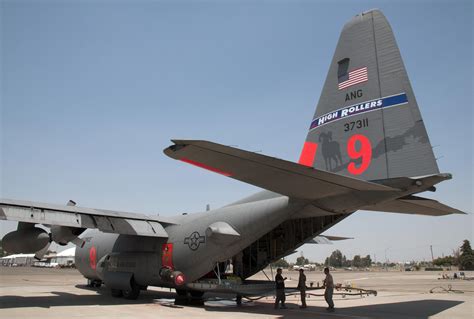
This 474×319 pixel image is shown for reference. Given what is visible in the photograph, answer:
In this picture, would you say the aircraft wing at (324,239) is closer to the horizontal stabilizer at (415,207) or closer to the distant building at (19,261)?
the horizontal stabilizer at (415,207)

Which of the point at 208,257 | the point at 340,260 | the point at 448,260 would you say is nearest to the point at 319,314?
the point at 208,257

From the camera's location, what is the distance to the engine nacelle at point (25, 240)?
1501 centimetres

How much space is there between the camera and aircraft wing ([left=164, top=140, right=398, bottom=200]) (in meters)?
8.48

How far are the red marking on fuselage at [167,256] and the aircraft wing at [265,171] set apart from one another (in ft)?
21.7

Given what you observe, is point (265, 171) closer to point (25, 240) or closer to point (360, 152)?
point (360, 152)

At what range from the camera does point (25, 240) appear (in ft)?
49.2

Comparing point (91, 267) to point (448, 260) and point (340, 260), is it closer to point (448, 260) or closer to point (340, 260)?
point (448, 260)

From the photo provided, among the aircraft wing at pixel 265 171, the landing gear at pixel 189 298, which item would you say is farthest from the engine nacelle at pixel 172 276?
the aircraft wing at pixel 265 171

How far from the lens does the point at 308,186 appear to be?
10273mm

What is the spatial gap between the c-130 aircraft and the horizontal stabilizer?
1.6 inches

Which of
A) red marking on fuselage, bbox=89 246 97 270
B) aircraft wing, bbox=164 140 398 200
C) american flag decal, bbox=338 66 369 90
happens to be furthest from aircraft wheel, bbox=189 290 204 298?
american flag decal, bbox=338 66 369 90

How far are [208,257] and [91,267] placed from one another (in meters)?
8.86

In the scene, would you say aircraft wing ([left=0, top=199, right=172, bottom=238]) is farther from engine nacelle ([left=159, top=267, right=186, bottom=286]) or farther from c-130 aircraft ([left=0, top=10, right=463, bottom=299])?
engine nacelle ([left=159, top=267, right=186, bottom=286])

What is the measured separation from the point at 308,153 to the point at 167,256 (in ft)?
23.2
